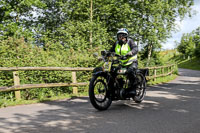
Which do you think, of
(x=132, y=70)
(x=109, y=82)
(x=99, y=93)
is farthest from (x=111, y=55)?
(x=99, y=93)

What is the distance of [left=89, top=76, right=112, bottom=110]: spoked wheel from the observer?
538 centimetres

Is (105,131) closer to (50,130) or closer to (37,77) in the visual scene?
(50,130)

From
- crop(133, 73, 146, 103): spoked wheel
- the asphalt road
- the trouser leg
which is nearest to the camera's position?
the asphalt road

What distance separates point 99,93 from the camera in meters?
5.65

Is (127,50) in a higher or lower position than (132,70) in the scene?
higher

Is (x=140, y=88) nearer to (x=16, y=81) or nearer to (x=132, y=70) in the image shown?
(x=132, y=70)

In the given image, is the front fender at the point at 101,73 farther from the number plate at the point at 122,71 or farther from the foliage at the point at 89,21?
the foliage at the point at 89,21

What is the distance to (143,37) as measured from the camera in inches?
1144

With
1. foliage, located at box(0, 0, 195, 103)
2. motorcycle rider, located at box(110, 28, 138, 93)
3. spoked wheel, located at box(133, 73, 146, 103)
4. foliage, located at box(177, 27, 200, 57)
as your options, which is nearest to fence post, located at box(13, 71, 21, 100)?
motorcycle rider, located at box(110, 28, 138, 93)

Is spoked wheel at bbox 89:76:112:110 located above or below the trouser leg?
below

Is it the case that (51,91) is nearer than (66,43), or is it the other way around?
(51,91)

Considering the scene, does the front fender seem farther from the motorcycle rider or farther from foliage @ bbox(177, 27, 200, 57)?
foliage @ bbox(177, 27, 200, 57)

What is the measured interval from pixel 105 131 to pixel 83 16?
24936 mm

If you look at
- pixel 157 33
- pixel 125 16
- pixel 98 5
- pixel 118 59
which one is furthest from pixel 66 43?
pixel 118 59
